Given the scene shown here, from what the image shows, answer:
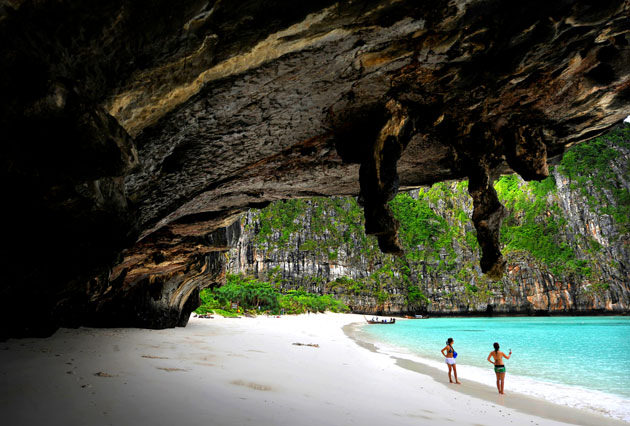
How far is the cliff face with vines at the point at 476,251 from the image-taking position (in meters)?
71.2

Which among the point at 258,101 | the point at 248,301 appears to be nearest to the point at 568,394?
the point at 258,101

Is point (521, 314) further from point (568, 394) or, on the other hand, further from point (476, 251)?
point (568, 394)

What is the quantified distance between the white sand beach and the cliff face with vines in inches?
2831

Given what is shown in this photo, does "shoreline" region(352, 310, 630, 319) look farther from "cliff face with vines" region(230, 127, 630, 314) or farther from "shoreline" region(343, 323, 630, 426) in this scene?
"shoreline" region(343, 323, 630, 426)

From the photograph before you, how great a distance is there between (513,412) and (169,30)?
919 centimetres

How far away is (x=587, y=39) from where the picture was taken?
156 inches

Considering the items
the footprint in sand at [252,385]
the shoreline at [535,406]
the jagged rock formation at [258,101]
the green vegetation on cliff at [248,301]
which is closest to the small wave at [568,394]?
the shoreline at [535,406]

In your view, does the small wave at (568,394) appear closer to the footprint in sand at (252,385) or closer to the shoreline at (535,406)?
the shoreline at (535,406)

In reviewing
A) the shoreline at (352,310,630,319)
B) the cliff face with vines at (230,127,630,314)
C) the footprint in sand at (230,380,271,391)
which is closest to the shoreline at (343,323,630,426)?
→ the footprint in sand at (230,380,271,391)

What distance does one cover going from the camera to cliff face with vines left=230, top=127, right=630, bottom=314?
7119 centimetres

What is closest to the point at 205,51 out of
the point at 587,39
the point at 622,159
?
the point at 587,39

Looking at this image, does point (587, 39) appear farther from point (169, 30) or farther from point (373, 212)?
point (169, 30)

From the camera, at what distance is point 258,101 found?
4.59 metres

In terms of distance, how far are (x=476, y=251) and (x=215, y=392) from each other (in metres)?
94.4
